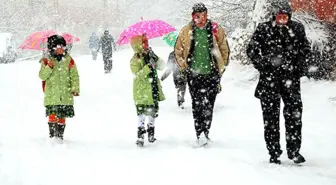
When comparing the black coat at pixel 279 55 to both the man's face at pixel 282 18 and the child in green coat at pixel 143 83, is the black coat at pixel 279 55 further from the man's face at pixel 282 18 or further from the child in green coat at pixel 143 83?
the child in green coat at pixel 143 83

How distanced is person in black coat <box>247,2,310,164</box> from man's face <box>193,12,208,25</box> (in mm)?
1108

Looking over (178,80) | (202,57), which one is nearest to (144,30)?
(202,57)

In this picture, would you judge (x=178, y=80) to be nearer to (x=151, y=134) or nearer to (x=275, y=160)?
(x=151, y=134)

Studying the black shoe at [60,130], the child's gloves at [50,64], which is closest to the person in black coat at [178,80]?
the black shoe at [60,130]

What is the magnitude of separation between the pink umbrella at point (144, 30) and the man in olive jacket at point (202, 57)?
51.6 inches

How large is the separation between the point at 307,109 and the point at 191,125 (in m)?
2.47

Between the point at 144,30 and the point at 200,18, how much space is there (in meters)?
1.66

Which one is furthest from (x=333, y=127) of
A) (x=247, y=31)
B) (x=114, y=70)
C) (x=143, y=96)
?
(x=114, y=70)

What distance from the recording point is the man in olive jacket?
6.89 metres

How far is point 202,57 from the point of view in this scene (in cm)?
696

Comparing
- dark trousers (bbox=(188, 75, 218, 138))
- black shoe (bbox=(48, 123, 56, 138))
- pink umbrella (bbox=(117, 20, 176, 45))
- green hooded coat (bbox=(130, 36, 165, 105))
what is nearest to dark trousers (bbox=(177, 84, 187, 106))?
pink umbrella (bbox=(117, 20, 176, 45))

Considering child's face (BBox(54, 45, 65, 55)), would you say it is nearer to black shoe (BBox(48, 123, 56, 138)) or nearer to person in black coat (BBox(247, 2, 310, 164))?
black shoe (BBox(48, 123, 56, 138))

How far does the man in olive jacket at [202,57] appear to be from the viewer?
6.89 meters

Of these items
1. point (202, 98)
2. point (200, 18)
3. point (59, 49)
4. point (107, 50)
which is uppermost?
point (107, 50)
